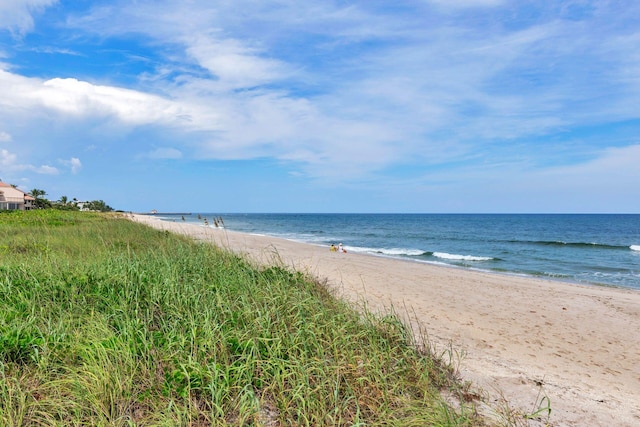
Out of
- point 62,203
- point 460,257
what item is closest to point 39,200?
point 62,203

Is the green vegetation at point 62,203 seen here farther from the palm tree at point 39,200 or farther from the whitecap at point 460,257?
the whitecap at point 460,257

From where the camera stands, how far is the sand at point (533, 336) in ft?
15.3

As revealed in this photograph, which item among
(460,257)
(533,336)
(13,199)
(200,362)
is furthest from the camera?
(13,199)

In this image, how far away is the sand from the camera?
4.67 m

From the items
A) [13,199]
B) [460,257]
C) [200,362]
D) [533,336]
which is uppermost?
[13,199]

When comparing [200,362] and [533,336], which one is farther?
[533,336]

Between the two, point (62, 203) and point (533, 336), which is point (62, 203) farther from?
point (533, 336)

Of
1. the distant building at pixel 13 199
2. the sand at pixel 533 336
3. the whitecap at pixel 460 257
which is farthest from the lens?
the distant building at pixel 13 199

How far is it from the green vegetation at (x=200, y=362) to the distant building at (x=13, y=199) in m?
60.6

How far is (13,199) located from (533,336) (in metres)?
69.4

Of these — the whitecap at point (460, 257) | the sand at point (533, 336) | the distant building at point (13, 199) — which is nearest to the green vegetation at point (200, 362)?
the sand at point (533, 336)

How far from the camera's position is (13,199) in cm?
5731

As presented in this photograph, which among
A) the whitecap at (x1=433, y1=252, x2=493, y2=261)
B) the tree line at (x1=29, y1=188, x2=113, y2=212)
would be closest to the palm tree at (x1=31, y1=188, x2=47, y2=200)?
the tree line at (x1=29, y1=188, x2=113, y2=212)

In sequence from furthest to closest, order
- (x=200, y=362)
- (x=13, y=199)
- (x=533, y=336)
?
1. (x=13, y=199)
2. (x=533, y=336)
3. (x=200, y=362)
